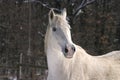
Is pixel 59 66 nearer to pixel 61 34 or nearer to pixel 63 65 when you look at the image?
pixel 63 65

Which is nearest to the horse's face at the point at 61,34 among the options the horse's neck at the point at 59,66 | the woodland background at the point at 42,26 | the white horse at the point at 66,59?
the white horse at the point at 66,59

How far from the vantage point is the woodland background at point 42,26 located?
587 inches

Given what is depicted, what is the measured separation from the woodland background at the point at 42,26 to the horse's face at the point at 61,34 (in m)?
7.31

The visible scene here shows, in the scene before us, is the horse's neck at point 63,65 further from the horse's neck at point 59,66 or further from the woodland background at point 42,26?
the woodland background at point 42,26

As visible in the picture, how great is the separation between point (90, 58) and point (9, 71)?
19.6 ft

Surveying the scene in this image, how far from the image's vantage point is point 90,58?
253 inches

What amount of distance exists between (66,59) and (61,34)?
1.34 feet

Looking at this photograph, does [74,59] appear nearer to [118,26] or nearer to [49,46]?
[49,46]

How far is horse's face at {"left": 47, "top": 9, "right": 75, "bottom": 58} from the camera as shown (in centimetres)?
594

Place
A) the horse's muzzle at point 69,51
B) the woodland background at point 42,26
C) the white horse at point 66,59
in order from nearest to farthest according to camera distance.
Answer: the horse's muzzle at point 69,51, the white horse at point 66,59, the woodland background at point 42,26

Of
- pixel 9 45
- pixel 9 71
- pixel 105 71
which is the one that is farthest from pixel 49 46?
pixel 9 45

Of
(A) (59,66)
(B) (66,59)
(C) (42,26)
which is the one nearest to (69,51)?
(B) (66,59)

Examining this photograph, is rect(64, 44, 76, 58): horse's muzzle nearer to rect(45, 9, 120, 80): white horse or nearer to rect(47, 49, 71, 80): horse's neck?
rect(45, 9, 120, 80): white horse

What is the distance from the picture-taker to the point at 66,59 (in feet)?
20.2
